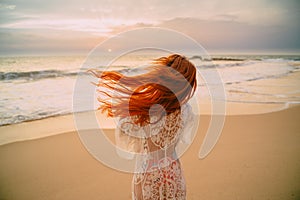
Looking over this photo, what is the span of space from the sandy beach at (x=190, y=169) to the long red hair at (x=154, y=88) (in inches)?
74.7

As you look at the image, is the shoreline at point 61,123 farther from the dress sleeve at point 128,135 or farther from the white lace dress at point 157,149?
the dress sleeve at point 128,135

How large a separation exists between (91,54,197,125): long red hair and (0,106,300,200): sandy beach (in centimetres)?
190

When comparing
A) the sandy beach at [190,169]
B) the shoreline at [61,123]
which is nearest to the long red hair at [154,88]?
the sandy beach at [190,169]

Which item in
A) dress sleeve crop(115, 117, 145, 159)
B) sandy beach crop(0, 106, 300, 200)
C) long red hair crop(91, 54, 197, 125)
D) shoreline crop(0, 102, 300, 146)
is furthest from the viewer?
shoreline crop(0, 102, 300, 146)

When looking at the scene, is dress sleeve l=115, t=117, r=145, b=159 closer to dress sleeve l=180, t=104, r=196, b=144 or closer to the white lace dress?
the white lace dress

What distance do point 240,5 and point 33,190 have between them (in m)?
10.9

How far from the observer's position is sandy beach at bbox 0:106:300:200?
9.95ft

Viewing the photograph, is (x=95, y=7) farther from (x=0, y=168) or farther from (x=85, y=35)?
(x=0, y=168)

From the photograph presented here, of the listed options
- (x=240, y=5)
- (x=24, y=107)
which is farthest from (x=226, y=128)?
(x=240, y=5)

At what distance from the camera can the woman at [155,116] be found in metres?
1.44

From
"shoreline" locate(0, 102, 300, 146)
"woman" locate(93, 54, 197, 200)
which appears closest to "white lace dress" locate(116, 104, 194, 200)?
"woman" locate(93, 54, 197, 200)

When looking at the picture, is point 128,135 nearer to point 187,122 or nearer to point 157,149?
point 157,149

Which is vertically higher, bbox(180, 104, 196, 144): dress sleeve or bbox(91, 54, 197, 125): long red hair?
bbox(91, 54, 197, 125): long red hair

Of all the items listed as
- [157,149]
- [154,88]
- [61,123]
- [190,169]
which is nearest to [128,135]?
[157,149]
